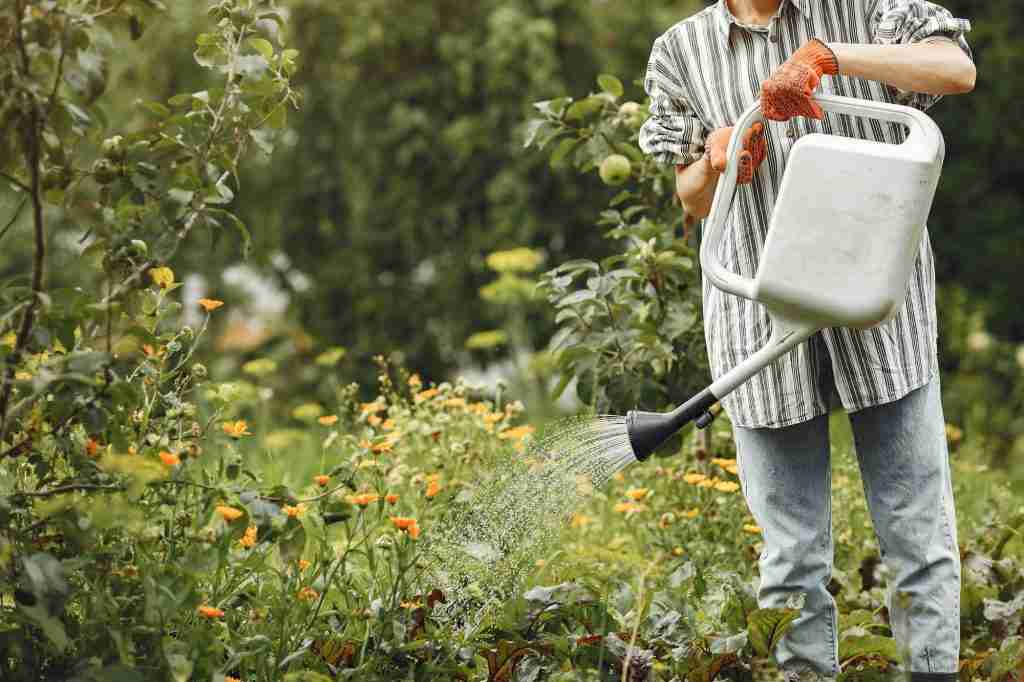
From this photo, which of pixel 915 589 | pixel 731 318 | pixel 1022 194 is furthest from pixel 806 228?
pixel 1022 194

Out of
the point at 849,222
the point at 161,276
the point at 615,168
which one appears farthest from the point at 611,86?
the point at 161,276

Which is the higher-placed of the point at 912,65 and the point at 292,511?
the point at 912,65

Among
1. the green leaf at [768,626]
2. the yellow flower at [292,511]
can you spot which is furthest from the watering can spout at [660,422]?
the yellow flower at [292,511]

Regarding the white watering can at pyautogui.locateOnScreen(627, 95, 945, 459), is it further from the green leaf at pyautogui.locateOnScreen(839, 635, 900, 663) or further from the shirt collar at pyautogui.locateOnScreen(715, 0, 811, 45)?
the green leaf at pyautogui.locateOnScreen(839, 635, 900, 663)

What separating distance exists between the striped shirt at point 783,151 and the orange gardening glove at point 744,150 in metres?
0.03

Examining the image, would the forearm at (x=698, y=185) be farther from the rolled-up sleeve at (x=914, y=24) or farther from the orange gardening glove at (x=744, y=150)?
the rolled-up sleeve at (x=914, y=24)

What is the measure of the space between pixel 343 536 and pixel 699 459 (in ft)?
2.75

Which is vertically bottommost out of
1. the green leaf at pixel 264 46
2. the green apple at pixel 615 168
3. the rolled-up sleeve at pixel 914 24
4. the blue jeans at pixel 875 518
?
the blue jeans at pixel 875 518

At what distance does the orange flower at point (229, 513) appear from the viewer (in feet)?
5.81

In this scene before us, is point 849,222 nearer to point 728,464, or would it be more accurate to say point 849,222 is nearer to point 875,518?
point 875,518

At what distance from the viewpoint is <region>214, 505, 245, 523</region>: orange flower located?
177 centimetres

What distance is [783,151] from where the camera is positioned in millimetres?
2008

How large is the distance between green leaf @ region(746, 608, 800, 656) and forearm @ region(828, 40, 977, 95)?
31.7 inches

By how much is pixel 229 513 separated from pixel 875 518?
100cm
